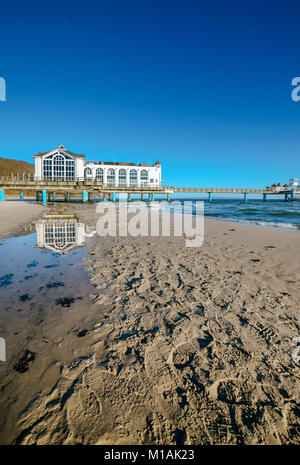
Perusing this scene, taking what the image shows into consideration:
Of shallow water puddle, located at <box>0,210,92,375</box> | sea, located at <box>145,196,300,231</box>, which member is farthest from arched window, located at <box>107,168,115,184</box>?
shallow water puddle, located at <box>0,210,92,375</box>

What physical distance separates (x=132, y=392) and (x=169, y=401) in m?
0.34

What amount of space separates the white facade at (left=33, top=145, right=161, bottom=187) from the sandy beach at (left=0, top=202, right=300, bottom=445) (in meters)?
42.8

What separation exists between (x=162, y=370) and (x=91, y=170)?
2288 inches

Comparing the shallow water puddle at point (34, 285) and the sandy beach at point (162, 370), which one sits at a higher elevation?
the shallow water puddle at point (34, 285)

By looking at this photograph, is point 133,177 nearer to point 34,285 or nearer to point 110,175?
point 110,175

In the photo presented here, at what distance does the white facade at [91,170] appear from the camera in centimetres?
4244

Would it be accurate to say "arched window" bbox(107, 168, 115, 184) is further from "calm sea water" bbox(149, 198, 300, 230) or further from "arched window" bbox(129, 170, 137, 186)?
"calm sea water" bbox(149, 198, 300, 230)

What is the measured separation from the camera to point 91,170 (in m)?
54.5

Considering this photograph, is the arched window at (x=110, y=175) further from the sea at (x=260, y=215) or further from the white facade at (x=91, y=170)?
the sea at (x=260, y=215)

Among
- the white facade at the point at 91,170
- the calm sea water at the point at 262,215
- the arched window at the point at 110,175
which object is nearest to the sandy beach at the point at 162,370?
the calm sea water at the point at 262,215

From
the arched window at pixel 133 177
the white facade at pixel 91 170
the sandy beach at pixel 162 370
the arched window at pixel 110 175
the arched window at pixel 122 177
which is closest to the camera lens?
the sandy beach at pixel 162 370

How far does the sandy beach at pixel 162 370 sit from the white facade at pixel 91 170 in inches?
1685

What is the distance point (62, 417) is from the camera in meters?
1.54
